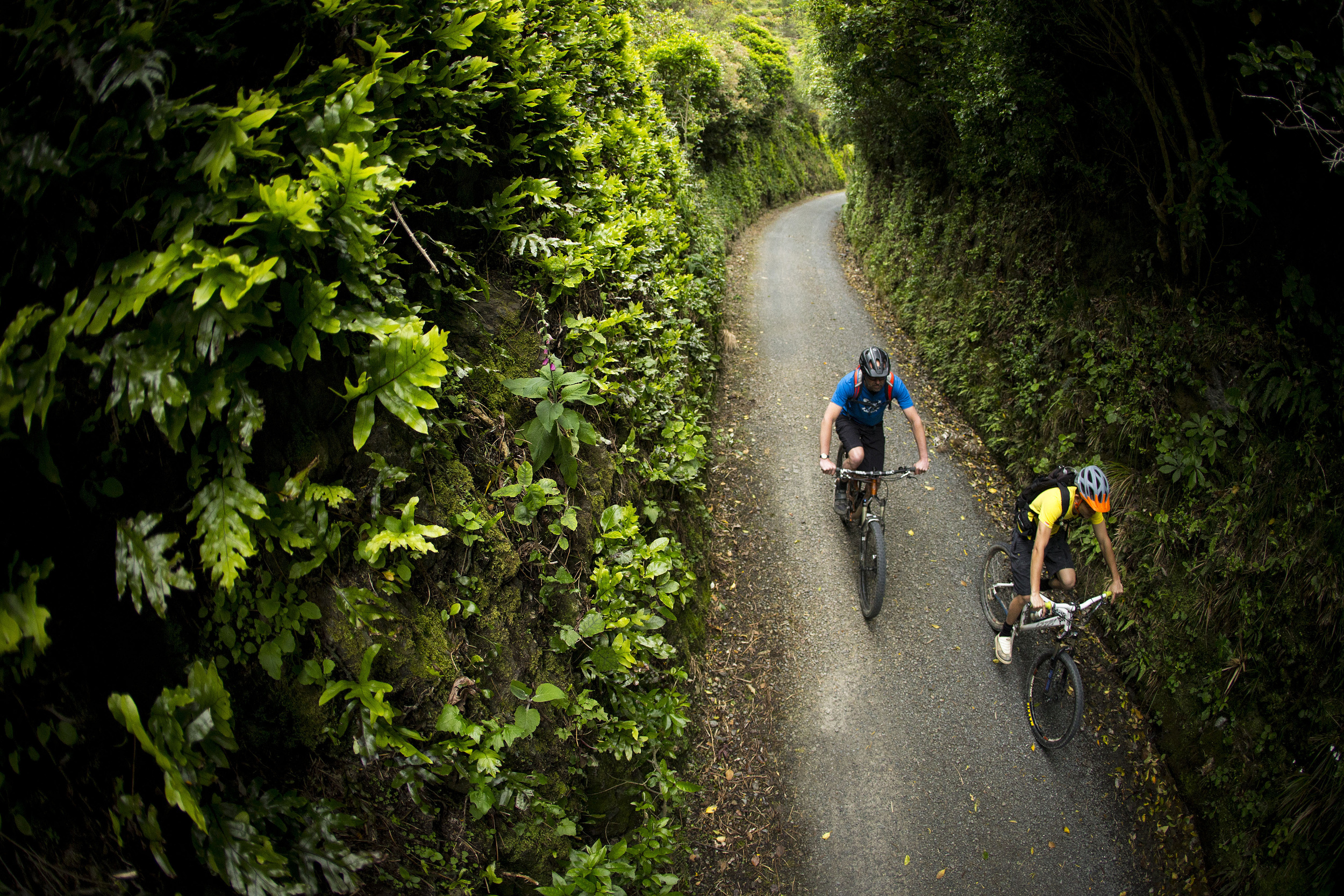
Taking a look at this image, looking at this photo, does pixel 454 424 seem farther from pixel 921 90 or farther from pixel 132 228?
pixel 921 90

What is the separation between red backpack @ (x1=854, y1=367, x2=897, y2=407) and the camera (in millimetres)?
6234

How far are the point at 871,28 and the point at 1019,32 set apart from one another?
4828 millimetres

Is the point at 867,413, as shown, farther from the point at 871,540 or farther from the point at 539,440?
the point at 539,440

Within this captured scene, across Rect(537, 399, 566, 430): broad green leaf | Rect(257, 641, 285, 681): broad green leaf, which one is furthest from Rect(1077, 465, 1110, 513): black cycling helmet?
Rect(257, 641, 285, 681): broad green leaf

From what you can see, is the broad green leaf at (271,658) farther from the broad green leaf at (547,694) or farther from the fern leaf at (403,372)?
the broad green leaf at (547,694)

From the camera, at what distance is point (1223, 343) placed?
5766 millimetres

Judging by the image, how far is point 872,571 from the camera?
637 centimetres

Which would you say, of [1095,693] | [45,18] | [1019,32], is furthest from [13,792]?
[1019,32]

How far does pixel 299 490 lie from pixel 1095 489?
5918mm

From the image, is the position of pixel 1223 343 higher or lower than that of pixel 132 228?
lower

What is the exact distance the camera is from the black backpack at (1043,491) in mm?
5039

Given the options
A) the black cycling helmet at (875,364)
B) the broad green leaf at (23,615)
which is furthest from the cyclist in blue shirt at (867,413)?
the broad green leaf at (23,615)

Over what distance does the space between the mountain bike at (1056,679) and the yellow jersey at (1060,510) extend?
69 centimetres

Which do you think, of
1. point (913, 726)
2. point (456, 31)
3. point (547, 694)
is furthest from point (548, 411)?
point (913, 726)
